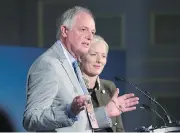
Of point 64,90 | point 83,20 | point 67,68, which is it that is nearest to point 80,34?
point 83,20

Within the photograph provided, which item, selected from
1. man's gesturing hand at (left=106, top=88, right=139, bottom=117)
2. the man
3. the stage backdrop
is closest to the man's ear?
the man

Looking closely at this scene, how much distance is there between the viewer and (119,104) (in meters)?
2.46

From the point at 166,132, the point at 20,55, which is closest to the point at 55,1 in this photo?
the point at 20,55

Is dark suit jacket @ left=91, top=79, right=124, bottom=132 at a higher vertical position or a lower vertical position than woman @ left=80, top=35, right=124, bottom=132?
lower

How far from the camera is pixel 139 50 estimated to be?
15.1 feet

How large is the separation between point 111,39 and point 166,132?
190cm

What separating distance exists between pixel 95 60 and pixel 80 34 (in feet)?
2.32

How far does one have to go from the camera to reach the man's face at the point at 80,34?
2578mm

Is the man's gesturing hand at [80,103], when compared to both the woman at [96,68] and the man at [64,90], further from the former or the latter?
the woman at [96,68]

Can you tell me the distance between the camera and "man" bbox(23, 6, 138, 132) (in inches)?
90.7

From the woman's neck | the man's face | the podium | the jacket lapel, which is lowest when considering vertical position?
the podium

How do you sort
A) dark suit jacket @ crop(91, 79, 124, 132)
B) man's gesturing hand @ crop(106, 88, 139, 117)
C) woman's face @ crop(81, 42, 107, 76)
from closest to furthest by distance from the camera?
man's gesturing hand @ crop(106, 88, 139, 117)
dark suit jacket @ crop(91, 79, 124, 132)
woman's face @ crop(81, 42, 107, 76)

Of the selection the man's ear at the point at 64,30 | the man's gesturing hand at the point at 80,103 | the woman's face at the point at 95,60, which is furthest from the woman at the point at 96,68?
the man's gesturing hand at the point at 80,103

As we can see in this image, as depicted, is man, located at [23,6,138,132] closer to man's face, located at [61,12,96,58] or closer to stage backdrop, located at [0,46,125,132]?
man's face, located at [61,12,96,58]
